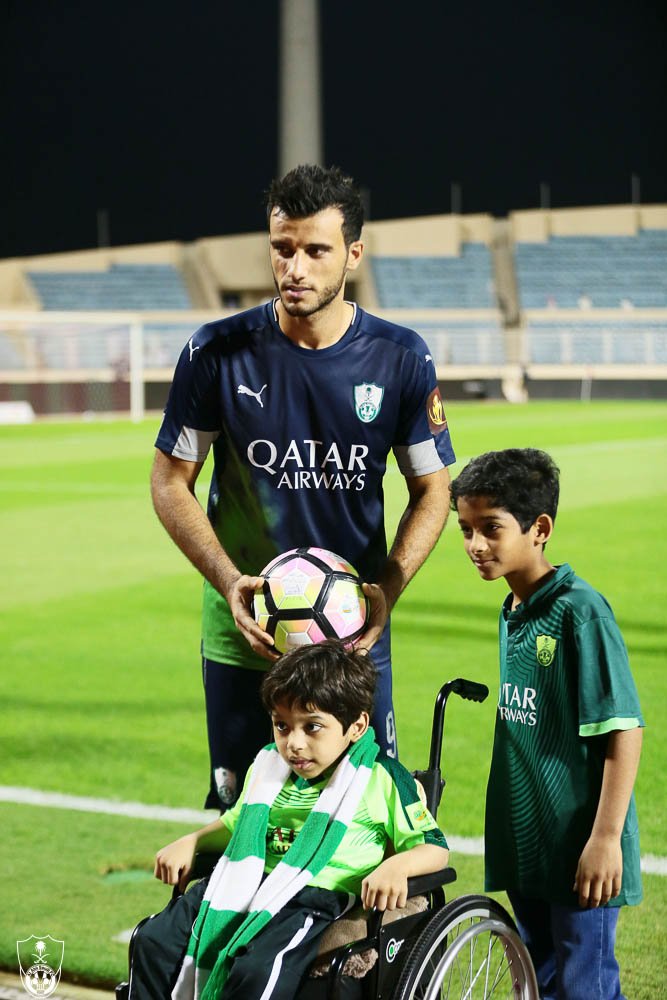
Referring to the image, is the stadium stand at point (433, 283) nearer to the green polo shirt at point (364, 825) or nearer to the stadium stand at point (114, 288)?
the stadium stand at point (114, 288)

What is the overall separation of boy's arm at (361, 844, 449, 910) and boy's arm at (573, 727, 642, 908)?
32 cm

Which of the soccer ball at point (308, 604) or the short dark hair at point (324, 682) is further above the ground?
the soccer ball at point (308, 604)

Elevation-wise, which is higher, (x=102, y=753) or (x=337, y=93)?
(x=337, y=93)

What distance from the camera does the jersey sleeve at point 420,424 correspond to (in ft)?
10.3

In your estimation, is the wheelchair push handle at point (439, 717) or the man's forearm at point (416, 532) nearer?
the wheelchair push handle at point (439, 717)

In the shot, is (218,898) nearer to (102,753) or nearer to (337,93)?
(102,753)

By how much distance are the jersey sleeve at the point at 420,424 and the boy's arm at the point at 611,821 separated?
82cm

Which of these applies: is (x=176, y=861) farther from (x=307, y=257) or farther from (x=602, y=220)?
(x=602, y=220)

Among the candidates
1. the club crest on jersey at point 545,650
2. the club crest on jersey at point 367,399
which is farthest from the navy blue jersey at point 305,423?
the club crest on jersey at point 545,650

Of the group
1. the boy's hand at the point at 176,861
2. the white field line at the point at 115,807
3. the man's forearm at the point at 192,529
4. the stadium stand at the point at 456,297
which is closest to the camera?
the boy's hand at the point at 176,861

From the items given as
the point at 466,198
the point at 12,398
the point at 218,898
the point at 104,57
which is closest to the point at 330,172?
the point at 218,898

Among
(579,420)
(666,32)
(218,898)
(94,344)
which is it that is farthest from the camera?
(666,32)

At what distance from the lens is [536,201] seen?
67500mm

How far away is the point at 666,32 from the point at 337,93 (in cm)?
1663
